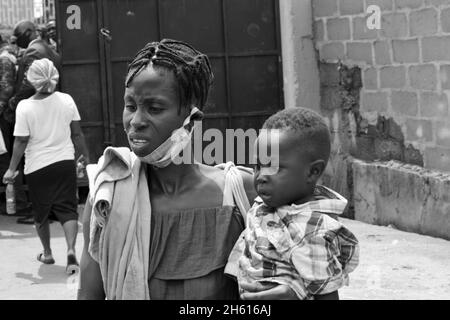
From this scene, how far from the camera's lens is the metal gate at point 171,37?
962 centimetres

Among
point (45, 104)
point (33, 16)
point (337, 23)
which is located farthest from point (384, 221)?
point (33, 16)

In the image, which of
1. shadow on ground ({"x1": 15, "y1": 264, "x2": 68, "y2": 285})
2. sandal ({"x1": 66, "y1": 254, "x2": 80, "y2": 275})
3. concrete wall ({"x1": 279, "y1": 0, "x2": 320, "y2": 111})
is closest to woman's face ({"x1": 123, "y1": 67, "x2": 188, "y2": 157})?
shadow on ground ({"x1": 15, "y1": 264, "x2": 68, "y2": 285})

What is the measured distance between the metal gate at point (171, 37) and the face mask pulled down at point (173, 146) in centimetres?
723

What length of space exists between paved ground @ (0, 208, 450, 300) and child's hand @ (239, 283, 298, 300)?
388 cm

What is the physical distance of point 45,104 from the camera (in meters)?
7.36

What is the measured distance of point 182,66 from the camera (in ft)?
8.06

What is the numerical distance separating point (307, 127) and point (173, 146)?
1.10ft

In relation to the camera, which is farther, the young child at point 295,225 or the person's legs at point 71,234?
the person's legs at point 71,234

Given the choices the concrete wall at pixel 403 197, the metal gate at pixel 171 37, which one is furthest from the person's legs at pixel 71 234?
the concrete wall at pixel 403 197

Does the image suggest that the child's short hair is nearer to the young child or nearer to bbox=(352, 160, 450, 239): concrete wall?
the young child

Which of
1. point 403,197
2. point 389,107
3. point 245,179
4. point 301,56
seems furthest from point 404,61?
point 245,179

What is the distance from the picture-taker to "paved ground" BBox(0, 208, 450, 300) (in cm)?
637

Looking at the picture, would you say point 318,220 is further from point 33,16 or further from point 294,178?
point 33,16
